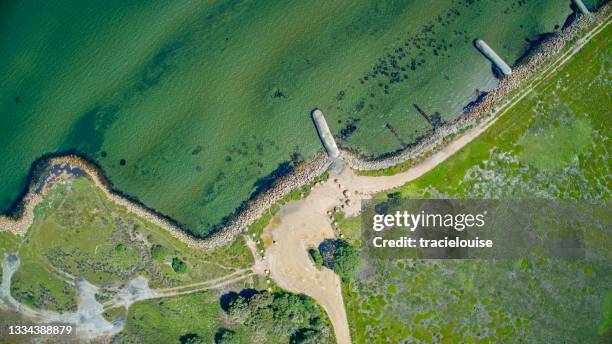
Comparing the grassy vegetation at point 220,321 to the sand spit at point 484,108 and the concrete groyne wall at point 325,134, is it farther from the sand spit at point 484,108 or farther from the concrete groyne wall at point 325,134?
the sand spit at point 484,108

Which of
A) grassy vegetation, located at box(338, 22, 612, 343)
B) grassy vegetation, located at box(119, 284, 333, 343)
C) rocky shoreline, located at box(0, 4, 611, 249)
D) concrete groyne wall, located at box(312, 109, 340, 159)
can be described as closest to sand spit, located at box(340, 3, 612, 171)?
rocky shoreline, located at box(0, 4, 611, 249)

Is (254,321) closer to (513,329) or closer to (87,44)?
(513,329)

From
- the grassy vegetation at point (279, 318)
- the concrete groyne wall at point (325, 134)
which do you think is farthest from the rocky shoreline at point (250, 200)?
the grassy vegetation at point (279, 318)

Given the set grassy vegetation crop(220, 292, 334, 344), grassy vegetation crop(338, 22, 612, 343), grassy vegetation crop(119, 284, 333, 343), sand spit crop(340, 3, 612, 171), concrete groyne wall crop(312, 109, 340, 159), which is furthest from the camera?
sand spit crop(340, 3, 612, 171)

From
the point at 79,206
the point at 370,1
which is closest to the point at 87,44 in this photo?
the point at 79,206

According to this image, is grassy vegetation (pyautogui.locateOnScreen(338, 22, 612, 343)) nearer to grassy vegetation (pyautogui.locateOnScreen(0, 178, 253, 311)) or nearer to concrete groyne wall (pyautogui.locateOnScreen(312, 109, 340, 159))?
concrete groyne wall (pyautogui.locateOnScreen(312, 109, 340, 159))

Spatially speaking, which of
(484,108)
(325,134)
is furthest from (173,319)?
(484,108)

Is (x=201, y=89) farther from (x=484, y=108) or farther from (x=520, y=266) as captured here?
(x=520, y=266)
